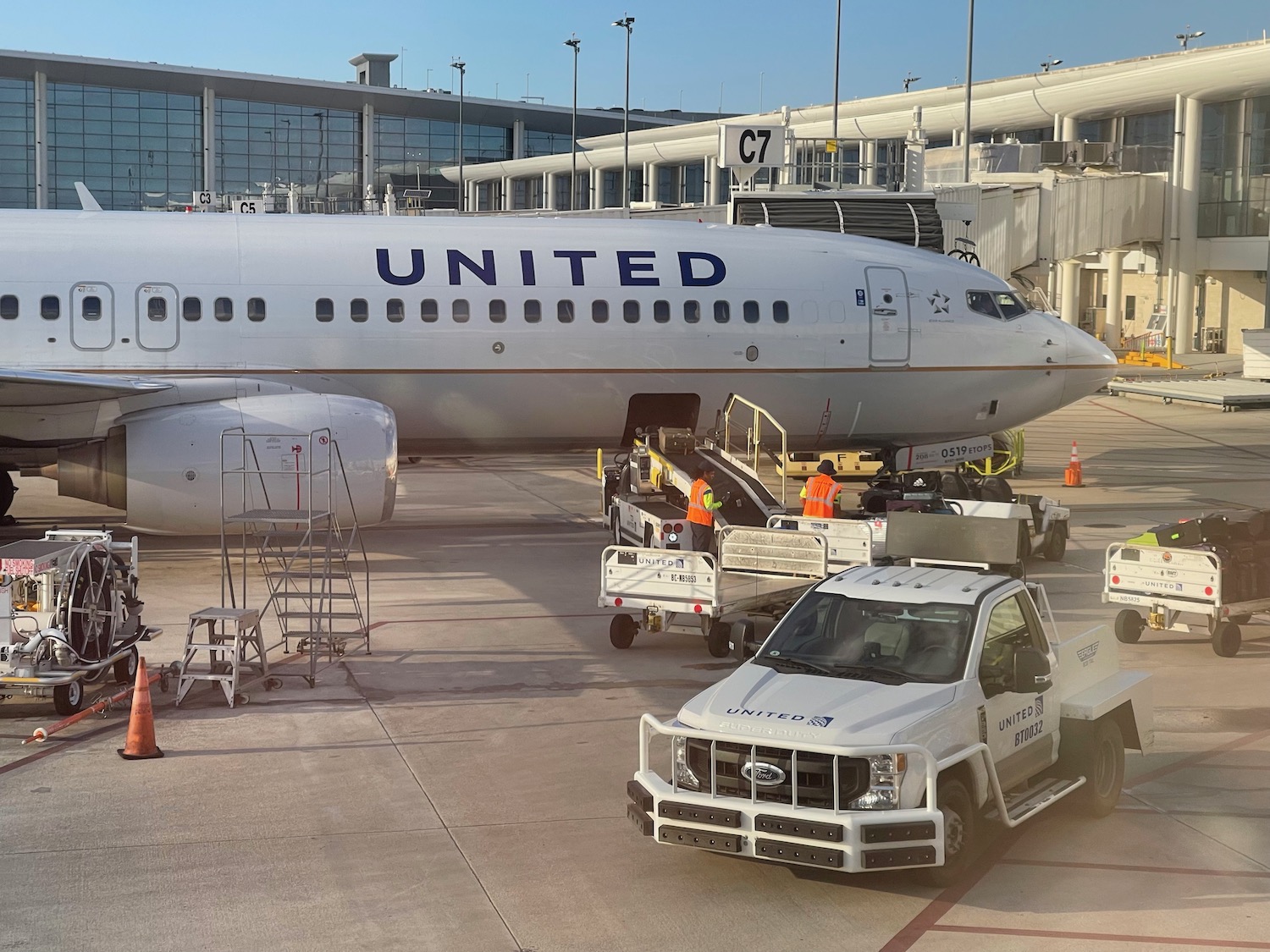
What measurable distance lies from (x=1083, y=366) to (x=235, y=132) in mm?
99789

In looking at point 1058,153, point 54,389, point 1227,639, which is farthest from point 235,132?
point 1227,639

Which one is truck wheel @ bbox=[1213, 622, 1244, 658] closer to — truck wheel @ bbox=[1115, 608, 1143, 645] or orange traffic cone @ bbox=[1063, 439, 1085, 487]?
truck wheel @ bbox=[1115, 608, 1143, 645]

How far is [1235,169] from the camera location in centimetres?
5912

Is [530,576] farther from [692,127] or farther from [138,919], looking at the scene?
[692,127]

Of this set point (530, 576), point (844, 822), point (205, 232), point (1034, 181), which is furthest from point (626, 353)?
point (1034, 181)

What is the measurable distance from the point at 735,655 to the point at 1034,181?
4068 centimetres

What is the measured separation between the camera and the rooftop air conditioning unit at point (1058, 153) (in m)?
53.4

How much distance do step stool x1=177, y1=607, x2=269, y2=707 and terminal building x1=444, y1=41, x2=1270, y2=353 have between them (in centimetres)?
2633

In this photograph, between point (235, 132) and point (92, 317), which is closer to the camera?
point (92, 317)

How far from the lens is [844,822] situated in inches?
349

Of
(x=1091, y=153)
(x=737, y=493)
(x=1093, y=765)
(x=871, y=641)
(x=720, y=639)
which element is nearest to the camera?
(x=1093, y=765)

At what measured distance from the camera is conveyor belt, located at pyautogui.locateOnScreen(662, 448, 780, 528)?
762 inches

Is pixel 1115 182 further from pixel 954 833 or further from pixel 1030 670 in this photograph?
pixel 954 833

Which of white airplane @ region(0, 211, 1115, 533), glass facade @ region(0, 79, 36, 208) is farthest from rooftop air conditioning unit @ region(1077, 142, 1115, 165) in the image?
glass facade @ region(0, 79, 36, 208)
